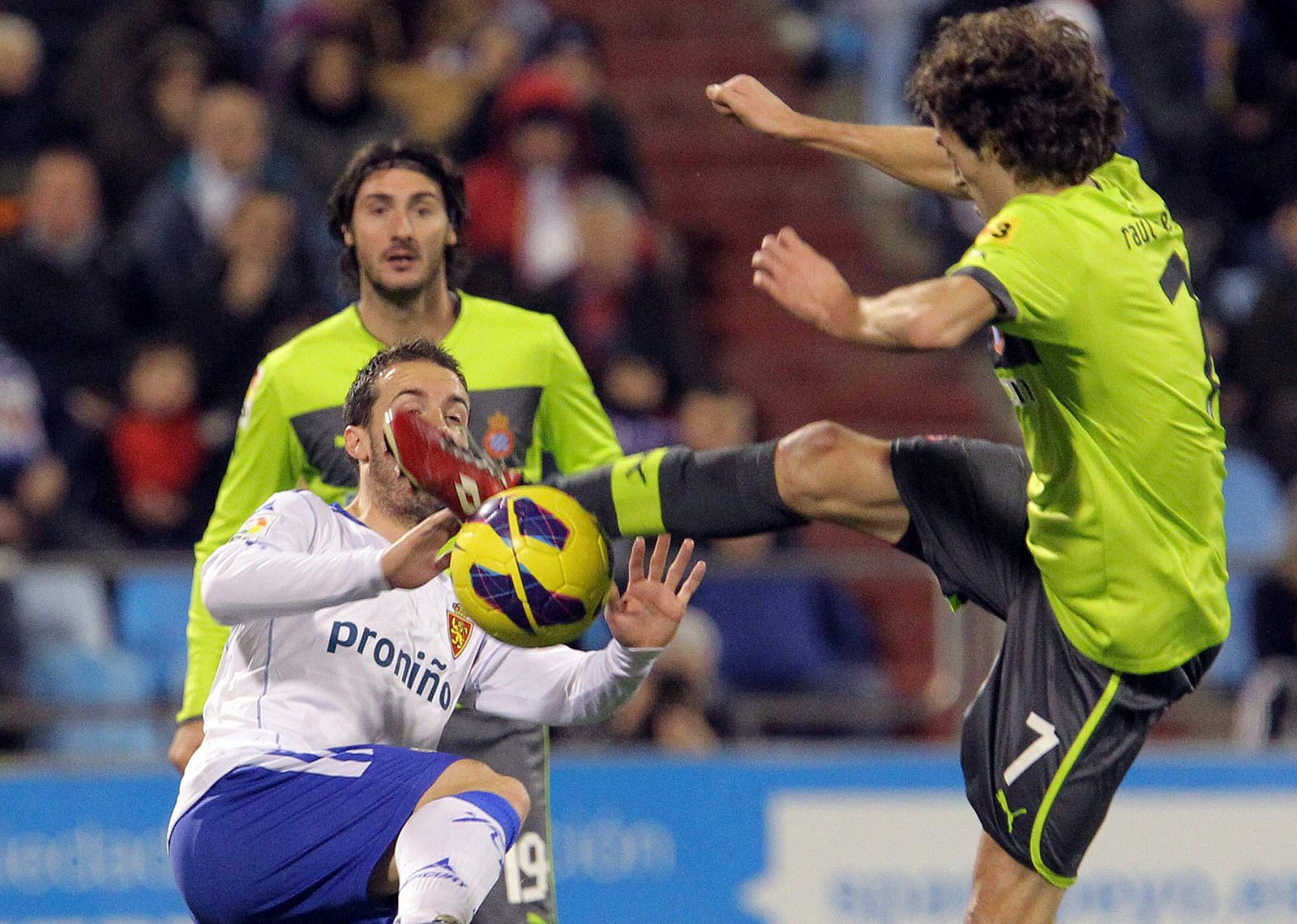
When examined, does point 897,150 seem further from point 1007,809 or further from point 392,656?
A: point 392,656

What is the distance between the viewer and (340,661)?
4320mm

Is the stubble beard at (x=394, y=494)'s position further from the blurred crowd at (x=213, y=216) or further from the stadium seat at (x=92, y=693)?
the blurred crowd at (x=213, y=216)

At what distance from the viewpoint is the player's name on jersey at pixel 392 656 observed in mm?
4340

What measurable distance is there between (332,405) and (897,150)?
1.51 meters

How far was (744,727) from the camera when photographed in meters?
7.76

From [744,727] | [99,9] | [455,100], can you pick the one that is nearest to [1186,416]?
[744,727]

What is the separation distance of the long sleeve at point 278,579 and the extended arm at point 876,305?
95cm

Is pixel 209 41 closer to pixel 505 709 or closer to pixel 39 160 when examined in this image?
pixel 39 160

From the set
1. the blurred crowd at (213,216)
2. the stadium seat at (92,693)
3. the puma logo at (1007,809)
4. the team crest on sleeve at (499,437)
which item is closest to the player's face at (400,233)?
the team crest on sleeve at (499,437)

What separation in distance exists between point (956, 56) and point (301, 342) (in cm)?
182

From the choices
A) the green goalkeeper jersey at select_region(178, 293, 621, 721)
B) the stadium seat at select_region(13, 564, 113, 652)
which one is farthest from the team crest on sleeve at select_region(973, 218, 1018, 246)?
the stadium seat at select_region(13, 564, 113, 652)

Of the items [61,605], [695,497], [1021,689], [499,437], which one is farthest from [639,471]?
[61,605]

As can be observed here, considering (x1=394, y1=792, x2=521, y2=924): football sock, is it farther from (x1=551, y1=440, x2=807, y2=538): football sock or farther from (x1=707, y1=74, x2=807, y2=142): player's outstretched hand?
(x1=707, y1=74, x2=807, y2=142): player's outstretched hand

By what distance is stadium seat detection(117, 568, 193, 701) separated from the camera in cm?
734
